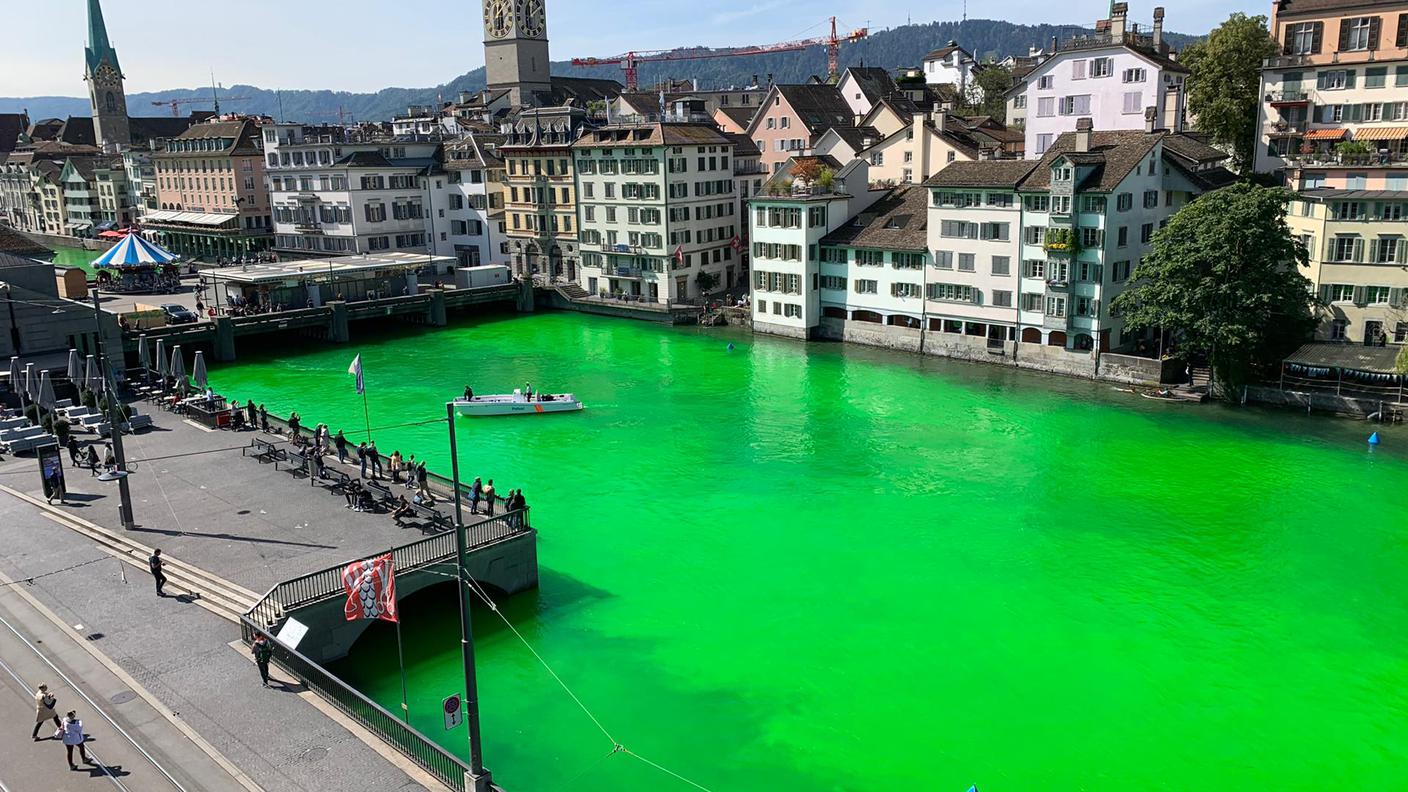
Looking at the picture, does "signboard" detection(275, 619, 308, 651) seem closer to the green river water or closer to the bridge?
the green river water

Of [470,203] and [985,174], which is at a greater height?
[985,174]

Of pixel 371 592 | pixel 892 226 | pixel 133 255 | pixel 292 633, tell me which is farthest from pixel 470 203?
pixel 371 592

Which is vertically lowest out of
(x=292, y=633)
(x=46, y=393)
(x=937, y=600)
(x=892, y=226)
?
(x=937, y=600)

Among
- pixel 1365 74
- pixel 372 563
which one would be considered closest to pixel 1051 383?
pixel 1365 74

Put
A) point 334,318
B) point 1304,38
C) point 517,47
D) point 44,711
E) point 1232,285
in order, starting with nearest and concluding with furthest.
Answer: point 44,711, point 1232,285, point 1304,38, point 334,318, point 517,47

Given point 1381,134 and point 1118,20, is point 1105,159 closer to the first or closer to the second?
point 1381,134

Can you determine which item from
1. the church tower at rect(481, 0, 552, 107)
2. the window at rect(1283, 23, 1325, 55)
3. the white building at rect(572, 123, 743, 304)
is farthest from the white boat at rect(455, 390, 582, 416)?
the church tower at rect(481, 0, 552, 107)

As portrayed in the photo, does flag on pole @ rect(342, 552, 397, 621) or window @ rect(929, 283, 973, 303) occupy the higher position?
window @ rect(929, 283, 973, 303)
